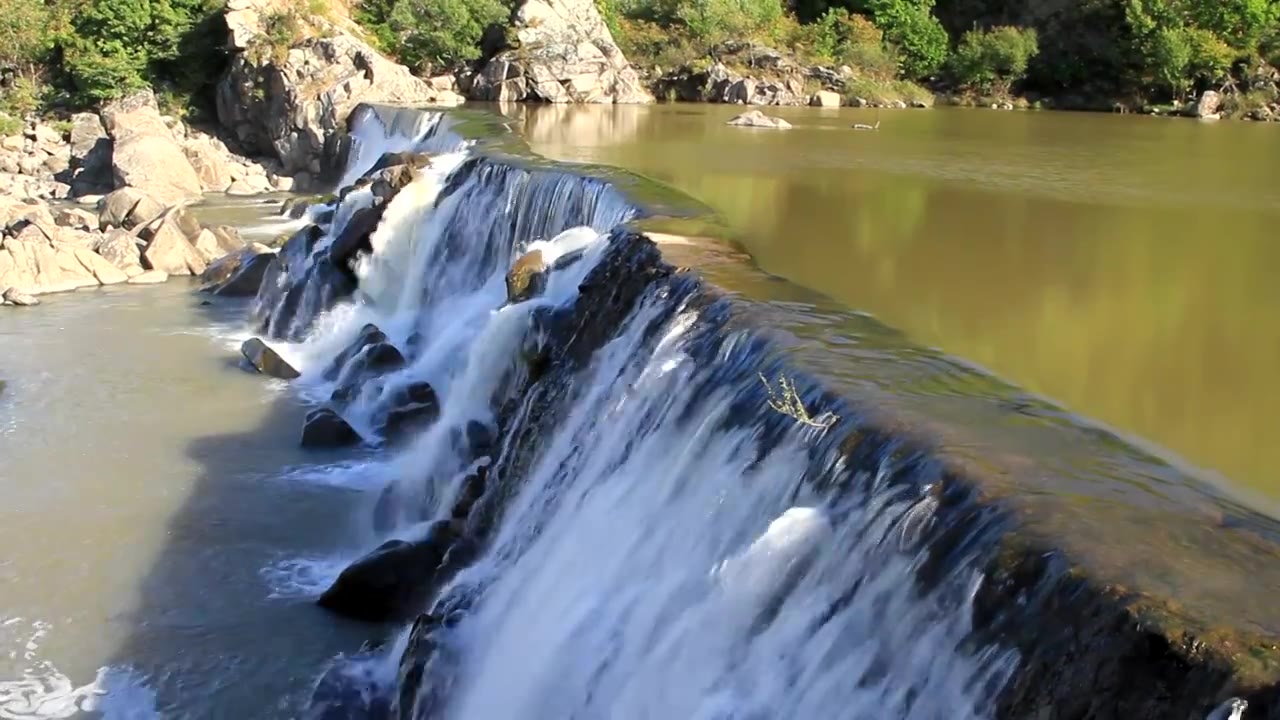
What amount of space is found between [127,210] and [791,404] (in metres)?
21.9

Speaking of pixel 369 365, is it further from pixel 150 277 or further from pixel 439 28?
pixel 439 28

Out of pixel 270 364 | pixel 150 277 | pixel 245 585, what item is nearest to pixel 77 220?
pixel 150 277

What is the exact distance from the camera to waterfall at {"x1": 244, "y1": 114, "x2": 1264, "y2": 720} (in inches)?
211

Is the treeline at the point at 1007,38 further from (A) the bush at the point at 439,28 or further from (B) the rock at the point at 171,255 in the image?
(B) the rock at the point at 171,255

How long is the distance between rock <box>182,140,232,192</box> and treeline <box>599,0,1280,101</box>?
20857 millimetres

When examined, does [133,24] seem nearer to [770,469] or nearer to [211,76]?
[211,76]

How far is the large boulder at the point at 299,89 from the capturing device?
33438mm

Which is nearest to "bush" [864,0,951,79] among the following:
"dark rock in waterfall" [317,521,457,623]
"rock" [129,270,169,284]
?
"rock" [129,270,169,284]

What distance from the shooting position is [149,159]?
2978cm

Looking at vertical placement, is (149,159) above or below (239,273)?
above

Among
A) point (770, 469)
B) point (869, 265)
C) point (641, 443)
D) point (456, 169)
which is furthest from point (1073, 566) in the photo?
point (456, 169)

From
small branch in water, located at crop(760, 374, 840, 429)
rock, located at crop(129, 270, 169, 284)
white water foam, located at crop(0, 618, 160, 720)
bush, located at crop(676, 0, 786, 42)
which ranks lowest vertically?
white water foam, located at crop(0, 618, 160, 720)

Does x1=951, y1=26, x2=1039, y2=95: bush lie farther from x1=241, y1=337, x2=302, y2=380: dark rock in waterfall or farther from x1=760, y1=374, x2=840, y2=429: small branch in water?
x1=760, y1=374, x2=840, y2=429: small branch in water

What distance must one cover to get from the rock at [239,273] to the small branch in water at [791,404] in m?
15.2
